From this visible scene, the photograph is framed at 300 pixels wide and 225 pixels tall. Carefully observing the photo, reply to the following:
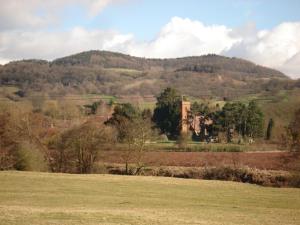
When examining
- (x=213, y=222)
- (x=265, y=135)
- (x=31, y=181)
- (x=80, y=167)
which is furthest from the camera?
(x=265, y=135)

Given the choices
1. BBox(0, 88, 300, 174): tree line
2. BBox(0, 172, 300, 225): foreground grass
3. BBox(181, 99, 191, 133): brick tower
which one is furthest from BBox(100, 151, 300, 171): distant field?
BBox(181, 99, 191, 133): brick tower

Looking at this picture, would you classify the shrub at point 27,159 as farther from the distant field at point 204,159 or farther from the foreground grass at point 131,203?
the foreground grass at point 131,203

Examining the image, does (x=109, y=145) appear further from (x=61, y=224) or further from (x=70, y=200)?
(x=61, y=224)

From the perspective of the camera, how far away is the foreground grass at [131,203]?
1961cm

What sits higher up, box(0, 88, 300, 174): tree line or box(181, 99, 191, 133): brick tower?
box(181, 99, 191, 133): brick tower

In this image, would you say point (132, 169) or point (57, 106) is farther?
point (57, 106)

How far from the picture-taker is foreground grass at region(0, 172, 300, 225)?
64.3ft

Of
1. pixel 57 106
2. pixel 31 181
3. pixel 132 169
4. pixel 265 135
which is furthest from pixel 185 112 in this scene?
pixel 31 181

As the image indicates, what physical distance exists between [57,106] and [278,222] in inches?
4243

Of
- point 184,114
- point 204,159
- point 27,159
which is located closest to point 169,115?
point 184,114

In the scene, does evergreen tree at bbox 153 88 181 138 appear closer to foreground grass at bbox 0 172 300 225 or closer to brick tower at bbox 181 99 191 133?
brick tower at bbox 181 99 191 133

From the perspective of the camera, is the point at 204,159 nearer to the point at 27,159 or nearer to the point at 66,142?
the point at 66,142

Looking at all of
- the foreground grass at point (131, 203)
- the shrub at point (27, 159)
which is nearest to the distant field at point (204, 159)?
the shrub at point (27, 159)

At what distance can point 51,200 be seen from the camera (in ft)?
92.4
